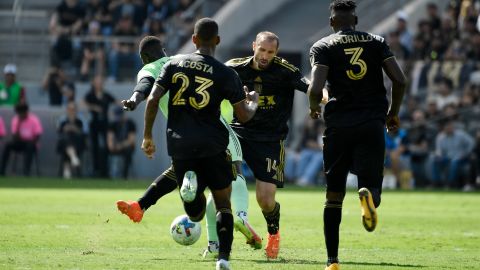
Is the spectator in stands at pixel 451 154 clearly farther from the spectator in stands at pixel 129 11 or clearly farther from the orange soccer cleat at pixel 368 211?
the orange soccer cleat at pixel 368 211

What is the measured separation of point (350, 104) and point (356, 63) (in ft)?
1.22

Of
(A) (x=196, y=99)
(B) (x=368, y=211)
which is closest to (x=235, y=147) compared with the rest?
(A) (x=196, y=99)

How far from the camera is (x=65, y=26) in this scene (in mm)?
32344

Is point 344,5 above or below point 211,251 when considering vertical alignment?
above

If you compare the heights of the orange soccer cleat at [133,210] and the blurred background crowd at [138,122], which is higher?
the blurred background crowd at [138,122]

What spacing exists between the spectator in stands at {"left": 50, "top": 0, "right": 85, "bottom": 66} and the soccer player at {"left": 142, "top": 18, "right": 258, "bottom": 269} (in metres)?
21.3

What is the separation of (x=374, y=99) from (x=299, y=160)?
774 inches

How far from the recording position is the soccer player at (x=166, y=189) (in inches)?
465

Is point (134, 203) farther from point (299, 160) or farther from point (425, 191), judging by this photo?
point (299, 160)

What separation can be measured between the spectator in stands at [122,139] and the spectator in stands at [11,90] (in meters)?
2.41

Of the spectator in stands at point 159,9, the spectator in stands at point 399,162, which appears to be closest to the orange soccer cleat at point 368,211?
the spectator in stands at point 399,162

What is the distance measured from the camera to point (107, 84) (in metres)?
31.5

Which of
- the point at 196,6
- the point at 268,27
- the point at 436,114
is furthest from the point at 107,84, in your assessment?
the point at 436,114

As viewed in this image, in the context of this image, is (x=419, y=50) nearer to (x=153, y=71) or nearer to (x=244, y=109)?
(x=153, y=71)
